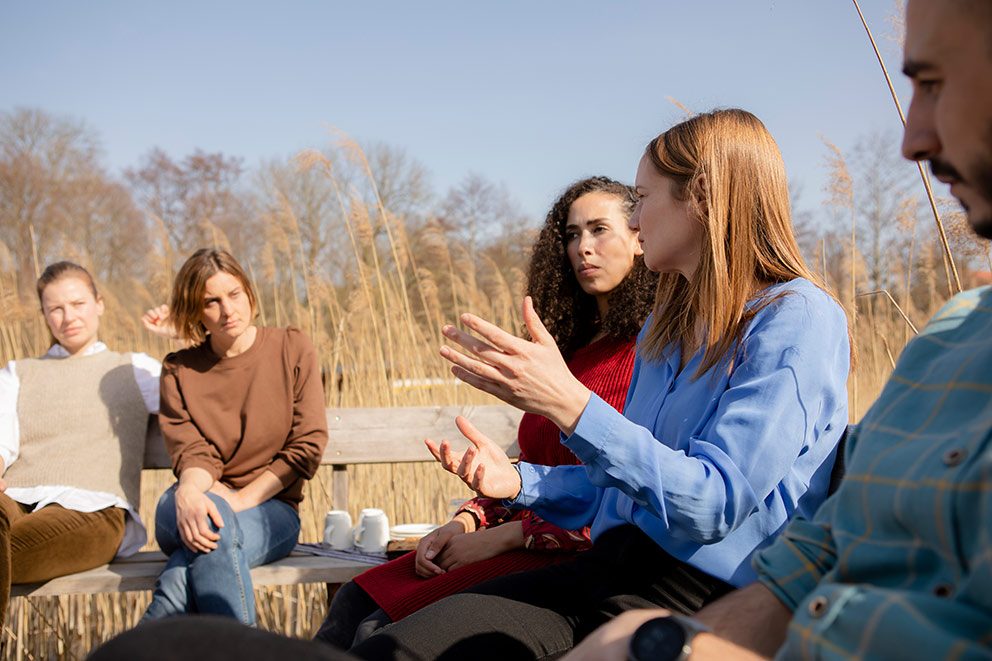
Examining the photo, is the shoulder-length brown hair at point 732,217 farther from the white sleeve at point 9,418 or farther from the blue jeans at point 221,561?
the white sleeve at point 9,418

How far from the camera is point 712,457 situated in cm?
139

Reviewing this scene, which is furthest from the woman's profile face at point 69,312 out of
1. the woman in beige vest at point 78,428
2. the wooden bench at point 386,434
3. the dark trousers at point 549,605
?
the dark trousers at point 549,605

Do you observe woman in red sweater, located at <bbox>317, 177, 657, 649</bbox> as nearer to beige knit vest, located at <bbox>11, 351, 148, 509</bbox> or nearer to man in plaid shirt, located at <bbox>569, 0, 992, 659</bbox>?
man in plaid shirt, located at <bbox>569, 0, 992, 659</bbox>

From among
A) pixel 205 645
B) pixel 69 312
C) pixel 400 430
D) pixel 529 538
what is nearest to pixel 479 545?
pixel 529 538

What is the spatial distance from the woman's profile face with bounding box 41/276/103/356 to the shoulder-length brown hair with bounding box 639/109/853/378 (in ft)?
8.82

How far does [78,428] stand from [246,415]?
0.70 metres

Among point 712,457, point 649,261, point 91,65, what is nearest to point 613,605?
point 712,457

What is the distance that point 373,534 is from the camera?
3113mm

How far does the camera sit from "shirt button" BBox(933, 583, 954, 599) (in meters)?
0.82

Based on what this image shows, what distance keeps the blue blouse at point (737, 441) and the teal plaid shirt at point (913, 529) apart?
0.29m

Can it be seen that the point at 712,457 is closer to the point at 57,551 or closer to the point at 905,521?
the point at 905,521

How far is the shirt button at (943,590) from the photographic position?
819 mm

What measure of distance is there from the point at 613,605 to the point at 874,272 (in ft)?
20.6

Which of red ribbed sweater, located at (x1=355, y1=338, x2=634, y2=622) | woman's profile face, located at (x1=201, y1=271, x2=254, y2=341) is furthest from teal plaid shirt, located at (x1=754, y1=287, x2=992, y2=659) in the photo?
woman's profile face, located at (x1=201, y1=271, x2=254, y2=341)
